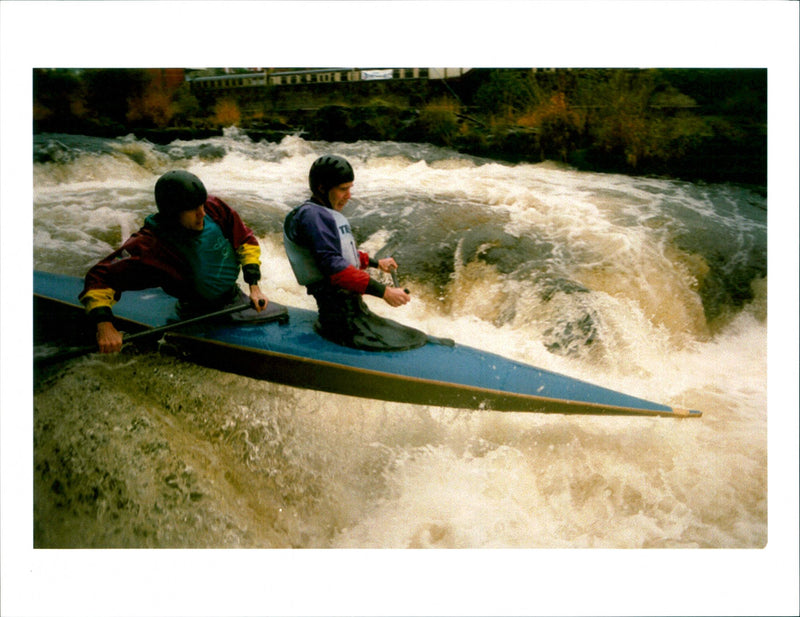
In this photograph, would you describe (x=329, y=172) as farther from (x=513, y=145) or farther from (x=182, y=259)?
(x=513, y=145)

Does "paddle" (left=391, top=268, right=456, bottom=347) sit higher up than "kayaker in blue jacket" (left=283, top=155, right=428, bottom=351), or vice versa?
"kayaker in blue jacket" (left=283, top=155, right=428, bottom=351)

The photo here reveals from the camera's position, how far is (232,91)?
2035 mm

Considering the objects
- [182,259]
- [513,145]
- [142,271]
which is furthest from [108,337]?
[513,145]

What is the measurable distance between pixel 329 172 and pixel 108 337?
103cm

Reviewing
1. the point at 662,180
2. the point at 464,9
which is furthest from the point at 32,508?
the point at 662,180

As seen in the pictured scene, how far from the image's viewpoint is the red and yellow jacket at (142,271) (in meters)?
1.86

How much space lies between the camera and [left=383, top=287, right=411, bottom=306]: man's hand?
190 cm

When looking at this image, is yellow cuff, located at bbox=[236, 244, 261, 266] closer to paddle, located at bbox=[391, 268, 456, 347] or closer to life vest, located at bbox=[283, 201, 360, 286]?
life vest, located at bbox=[283, 201, 360, 286]

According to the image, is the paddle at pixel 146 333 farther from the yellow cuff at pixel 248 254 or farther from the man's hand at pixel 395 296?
the man's hand at pixel 395 296

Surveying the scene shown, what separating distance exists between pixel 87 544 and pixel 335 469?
997mm

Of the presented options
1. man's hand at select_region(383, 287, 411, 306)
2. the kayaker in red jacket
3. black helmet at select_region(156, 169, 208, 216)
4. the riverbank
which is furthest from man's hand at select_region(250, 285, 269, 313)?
the riverbank

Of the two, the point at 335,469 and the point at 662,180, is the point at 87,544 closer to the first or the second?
the point at 335,469

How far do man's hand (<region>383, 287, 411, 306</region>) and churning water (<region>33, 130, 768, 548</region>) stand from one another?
89 millimetres

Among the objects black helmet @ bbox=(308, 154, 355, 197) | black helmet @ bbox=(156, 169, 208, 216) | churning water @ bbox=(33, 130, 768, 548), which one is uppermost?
black helmet @ bbox=(308, 154, 355, 197)
